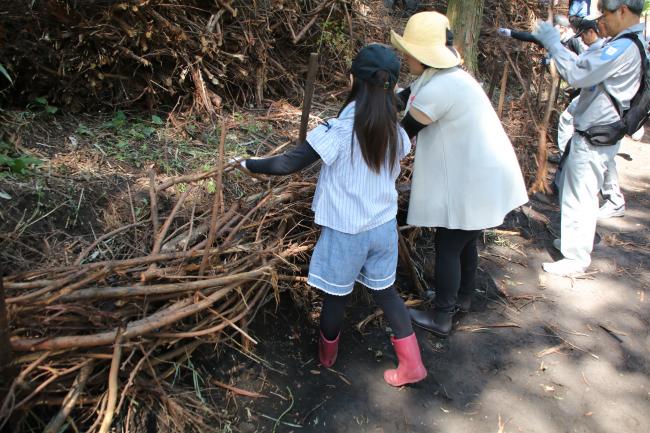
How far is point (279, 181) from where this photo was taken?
297cm

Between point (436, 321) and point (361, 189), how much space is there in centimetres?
121

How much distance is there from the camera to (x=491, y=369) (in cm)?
296

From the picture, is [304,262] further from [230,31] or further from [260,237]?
[230,31]

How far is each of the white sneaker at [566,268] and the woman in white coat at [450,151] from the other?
4.11 feet

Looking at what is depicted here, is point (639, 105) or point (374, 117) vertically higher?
point (374, 117)

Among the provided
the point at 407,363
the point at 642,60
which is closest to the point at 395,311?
the point at 407,363

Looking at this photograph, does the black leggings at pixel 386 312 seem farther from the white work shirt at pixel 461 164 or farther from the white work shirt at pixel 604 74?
the white work shirt at pixel 604 74

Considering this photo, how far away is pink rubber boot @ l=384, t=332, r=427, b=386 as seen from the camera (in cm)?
268

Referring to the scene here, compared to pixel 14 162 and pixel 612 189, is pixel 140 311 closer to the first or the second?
pixel 14 162

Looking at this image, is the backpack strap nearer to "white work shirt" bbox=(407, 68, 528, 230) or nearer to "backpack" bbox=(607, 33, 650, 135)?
"backpack" bbox=(607, 33, 650, 135)

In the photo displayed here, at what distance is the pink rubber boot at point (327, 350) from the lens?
275 cm

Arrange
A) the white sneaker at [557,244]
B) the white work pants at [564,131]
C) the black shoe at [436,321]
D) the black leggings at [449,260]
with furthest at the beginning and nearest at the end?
1. the white work pants at [564,131]
2. the white sneaker at [557,244]
3. the black shoe at [436,321]
4. the black leggings at [449,260]

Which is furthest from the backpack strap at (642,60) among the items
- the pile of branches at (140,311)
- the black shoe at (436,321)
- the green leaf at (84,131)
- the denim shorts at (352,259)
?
the green leaf at (84,131)

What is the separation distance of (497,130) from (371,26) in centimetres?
276
